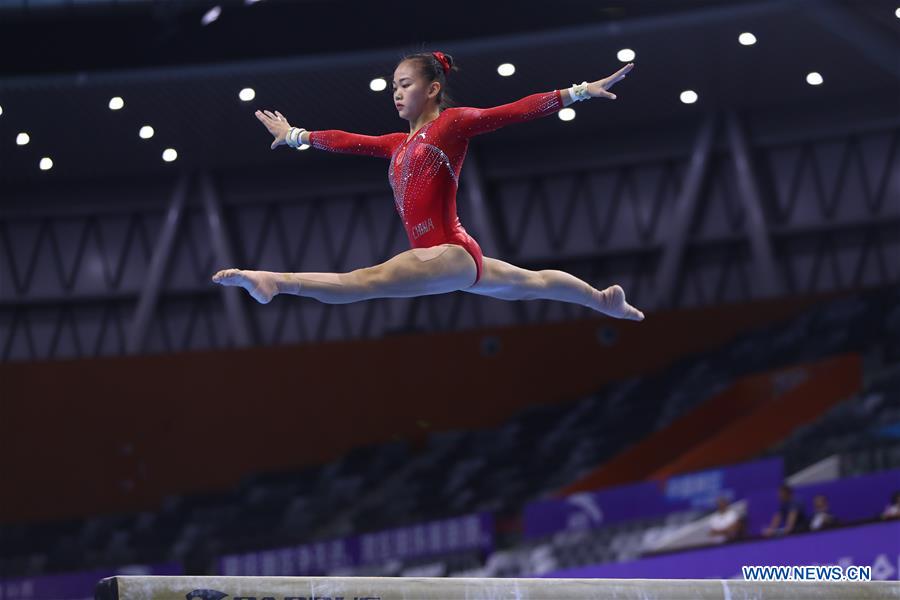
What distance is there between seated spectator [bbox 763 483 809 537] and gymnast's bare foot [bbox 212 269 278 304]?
610 cm

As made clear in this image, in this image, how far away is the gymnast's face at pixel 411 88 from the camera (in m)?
5.43

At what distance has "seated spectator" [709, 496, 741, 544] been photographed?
10.8m

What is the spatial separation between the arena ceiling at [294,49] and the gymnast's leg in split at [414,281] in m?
5.60

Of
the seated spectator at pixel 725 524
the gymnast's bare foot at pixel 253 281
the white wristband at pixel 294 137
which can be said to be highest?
the white wristband at pixel 294 137

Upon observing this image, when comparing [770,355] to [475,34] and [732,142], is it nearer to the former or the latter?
[732,142]

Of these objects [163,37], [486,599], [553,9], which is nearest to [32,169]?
[163,37]

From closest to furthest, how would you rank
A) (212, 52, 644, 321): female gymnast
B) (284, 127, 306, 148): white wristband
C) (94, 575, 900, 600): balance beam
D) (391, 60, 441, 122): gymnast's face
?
(94, 575, 900, 600): balance beam, (212, 52, 644, 321): female gymnast, (391, 60, 441, 122): gymnast's face, (284, 127, 306, 148): white wristband

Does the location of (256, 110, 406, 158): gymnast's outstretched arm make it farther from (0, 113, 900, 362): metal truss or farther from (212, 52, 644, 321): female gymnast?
(0, 113, 900, 362): metal truss

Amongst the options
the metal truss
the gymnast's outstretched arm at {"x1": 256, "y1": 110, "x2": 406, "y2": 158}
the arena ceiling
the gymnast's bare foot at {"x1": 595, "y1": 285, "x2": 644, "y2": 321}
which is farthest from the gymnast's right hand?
the metal truss

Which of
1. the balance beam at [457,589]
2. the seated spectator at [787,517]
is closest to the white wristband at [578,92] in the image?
the balance beam at [457,589]

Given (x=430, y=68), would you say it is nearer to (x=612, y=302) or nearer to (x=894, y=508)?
(x=612, y=302)

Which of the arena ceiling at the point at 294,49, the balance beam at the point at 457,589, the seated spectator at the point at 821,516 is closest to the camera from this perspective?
the balance beam at the point at 457,589

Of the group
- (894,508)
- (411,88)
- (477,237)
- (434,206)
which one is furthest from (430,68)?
(477,237)

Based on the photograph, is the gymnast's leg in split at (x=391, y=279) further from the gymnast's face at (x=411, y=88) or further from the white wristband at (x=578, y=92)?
the white wristband at (x=578, y=92)
